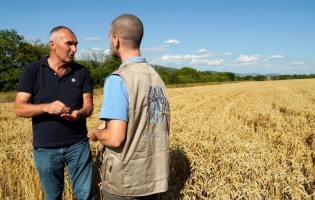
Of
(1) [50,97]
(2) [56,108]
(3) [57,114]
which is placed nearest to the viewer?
(2) [56,108]

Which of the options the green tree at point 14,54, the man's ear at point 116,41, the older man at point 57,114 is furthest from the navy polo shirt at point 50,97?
the green tree at point 14,54

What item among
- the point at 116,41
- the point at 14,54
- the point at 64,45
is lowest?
the point at 116,41

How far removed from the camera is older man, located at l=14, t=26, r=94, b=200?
7.75 ft

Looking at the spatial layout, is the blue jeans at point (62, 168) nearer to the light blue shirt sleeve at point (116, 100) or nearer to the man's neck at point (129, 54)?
the light blue shirt sleeve at point (116, 100)

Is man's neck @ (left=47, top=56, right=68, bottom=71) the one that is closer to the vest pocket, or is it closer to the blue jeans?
the blue jeans

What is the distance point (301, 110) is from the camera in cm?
868

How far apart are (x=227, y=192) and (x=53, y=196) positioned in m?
2.05

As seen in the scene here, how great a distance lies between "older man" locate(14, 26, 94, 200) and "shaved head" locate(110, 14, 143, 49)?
3.28 feet

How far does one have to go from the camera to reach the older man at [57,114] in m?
2.36

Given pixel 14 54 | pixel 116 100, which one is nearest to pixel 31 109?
pixel 116 100

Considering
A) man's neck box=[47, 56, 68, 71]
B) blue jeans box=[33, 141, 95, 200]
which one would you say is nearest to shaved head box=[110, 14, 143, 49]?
man's neck box=[47, 56, 68, 71]

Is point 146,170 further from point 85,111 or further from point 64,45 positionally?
point 64,45

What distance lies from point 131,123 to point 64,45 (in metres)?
1.43

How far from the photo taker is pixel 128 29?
170 cm
